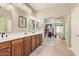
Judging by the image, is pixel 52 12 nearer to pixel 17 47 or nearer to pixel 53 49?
pixel 53 49

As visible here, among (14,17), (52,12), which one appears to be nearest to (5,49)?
(14,17)

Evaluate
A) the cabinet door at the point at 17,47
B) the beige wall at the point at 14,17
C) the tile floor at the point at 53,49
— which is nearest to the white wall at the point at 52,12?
the beige wall at the point at 14,17

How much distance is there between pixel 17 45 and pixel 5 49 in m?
0.51

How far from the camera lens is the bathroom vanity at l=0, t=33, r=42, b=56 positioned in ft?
8.24

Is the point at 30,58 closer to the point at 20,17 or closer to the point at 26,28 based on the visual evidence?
the point at 26,28

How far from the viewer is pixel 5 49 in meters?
2.53

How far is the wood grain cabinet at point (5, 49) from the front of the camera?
2.44 m

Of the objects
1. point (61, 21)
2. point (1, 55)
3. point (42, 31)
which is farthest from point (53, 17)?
point (1, 55)

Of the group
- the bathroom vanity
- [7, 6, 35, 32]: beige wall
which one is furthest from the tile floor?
[7, 6, 35, 32]: beige wall

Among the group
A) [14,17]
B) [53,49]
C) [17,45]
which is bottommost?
[53,49]

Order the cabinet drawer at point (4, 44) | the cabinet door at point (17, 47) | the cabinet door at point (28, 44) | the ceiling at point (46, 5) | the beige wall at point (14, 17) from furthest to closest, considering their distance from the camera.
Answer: the cabinet door at point (28, 44) < the beige wall at point (14, 17) < the cabinet door at point (17, 47) < the ceiling at point (46, 5) < the cabinet drawer at point (4, 44)

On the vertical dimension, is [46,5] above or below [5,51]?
above

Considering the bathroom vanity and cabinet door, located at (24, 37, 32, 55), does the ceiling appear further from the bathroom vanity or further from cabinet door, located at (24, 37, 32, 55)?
cabinet door, located at (24, 37, 32, 55)

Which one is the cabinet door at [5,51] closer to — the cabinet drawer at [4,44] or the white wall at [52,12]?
the cabinet drawer at [4,44]
